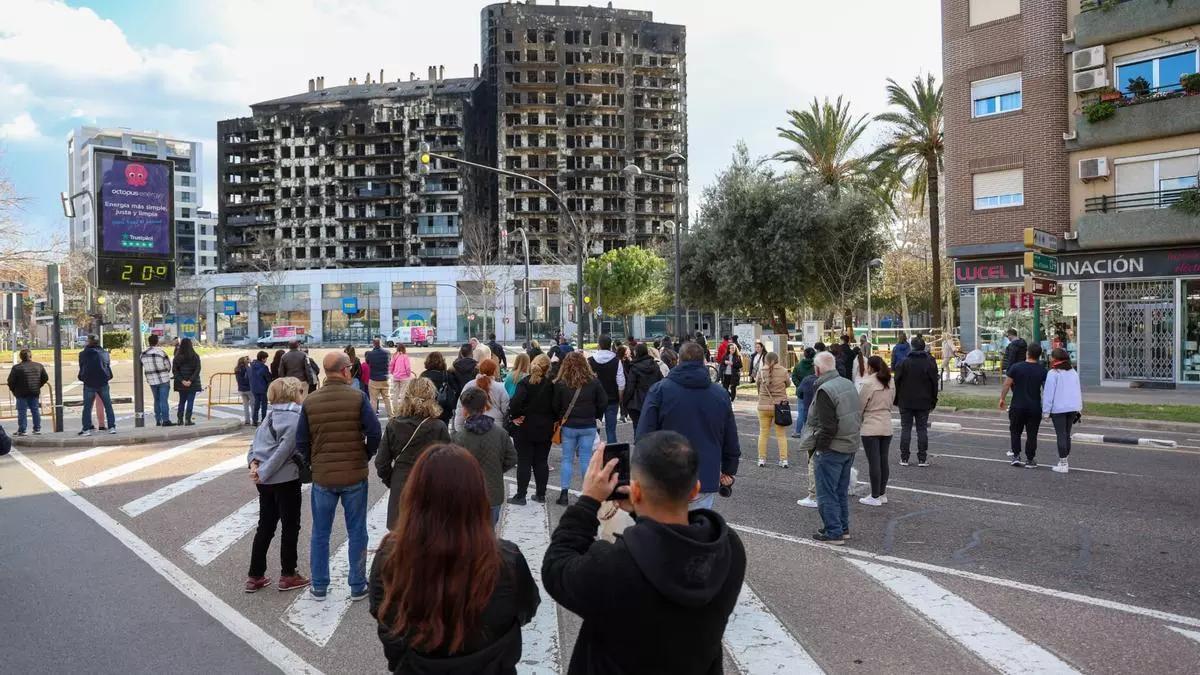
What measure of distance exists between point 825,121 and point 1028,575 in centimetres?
3270

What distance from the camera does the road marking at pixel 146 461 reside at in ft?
40.5

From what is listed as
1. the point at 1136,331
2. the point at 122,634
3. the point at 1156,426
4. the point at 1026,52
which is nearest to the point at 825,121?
the point at 1026,52

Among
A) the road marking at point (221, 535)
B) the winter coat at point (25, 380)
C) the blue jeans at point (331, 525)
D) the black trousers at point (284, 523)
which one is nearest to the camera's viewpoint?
the blue jeans at point (331, 525)

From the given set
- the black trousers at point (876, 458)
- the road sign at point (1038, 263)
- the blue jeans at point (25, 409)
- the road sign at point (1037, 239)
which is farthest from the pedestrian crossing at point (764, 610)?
the road sign at point (1037, 239)

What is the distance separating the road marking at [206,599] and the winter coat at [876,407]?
6231 mm

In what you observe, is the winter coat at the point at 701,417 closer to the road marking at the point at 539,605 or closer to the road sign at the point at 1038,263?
the road marking at the point at 539,605

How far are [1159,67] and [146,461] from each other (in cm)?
2801

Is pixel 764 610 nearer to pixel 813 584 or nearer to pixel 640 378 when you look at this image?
pixel 813 584

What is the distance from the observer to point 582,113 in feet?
328

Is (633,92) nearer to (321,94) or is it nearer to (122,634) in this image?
(321,94)

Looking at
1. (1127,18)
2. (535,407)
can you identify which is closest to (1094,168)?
(1127,18)

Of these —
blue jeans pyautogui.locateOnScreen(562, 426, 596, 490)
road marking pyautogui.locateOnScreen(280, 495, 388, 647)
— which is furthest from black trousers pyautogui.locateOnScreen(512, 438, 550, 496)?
road marking pyautogui.locateOnScreen(280, 495, 388, 647)

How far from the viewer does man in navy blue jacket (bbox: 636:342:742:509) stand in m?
6.48

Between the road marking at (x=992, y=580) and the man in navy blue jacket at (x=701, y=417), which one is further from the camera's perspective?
the man in navy blue jacket at (x=701, y=417)
